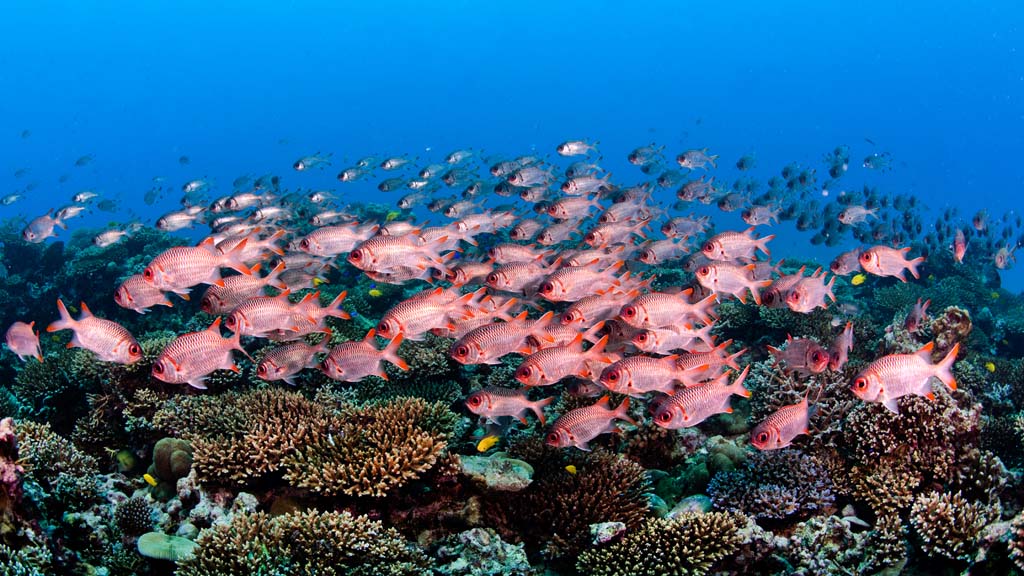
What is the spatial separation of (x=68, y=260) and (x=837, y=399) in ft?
72.8

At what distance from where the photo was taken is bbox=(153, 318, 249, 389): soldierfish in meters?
5.53

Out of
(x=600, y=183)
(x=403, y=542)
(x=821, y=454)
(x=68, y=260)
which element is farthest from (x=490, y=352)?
(x=68, y=260)

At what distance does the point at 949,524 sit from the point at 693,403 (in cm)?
244

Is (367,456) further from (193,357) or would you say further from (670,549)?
(670,549)

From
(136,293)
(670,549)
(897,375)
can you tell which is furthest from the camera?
(136,293)

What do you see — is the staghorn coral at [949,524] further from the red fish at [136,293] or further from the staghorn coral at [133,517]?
the red fish at [136,293]

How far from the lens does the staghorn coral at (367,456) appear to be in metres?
5.49

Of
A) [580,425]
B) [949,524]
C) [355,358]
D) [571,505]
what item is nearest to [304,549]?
[355,358]

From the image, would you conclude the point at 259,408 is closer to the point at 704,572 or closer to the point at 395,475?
the point at 395,475

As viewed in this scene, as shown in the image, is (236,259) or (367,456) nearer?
(367,456)

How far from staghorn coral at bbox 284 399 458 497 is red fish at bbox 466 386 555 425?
1.65 feet

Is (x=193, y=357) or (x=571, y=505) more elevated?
(x=193, y=357)

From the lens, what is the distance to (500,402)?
602 cm

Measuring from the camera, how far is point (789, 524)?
19.4 feet
